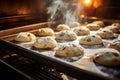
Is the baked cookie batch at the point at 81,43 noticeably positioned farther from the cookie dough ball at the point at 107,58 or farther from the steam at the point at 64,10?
the steam at the point at 64,10

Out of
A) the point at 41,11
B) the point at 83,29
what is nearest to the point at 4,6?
the point at 41,11

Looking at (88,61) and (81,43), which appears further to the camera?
(81,43)

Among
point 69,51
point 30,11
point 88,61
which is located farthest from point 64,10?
point 88,61

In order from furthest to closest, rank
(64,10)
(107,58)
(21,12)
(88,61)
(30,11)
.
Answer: (64,10) → (30,11) → (21,12) → (88,61) → (107,58)

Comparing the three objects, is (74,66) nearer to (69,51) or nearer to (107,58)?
(107,58)

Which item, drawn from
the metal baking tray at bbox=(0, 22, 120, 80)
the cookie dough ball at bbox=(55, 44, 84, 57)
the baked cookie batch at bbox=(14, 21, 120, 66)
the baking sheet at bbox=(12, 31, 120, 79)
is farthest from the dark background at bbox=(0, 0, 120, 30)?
the cookie dough ball at bbox=(55, 44, 84, 57)

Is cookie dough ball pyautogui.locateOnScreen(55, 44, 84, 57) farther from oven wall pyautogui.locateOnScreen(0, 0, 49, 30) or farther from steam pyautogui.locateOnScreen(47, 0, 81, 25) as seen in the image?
steam pyautogui.locateOnScreen(47, 0, 81, 25)

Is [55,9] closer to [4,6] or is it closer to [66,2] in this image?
[66,2]
